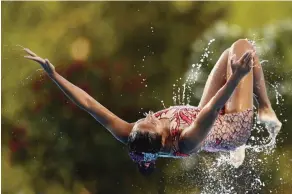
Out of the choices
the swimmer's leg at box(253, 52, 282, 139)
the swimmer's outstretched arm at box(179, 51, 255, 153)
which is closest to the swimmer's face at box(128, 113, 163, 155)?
the swimmer's outstretched arm at box(179, 51, 255, 153)

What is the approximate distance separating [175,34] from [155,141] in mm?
1676

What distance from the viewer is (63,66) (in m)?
3.80

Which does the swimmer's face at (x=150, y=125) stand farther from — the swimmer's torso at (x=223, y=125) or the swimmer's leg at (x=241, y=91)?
the swimmer's leg at (x=241, y=91)

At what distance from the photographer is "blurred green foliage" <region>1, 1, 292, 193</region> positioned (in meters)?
3.71

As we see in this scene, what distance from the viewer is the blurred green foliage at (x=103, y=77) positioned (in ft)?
12.2

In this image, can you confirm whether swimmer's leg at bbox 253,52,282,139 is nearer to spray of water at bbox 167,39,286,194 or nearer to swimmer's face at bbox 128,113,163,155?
swimmer's face at bbox 128,113,163,155

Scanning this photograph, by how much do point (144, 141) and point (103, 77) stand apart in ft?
5.63

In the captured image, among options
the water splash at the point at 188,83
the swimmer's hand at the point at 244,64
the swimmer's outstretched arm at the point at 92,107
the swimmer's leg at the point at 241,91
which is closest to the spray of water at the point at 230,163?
the water splash at the point at 188,83

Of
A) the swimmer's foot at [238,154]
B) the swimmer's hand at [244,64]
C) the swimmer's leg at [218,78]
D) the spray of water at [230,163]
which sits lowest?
the spray of water at [230,163]

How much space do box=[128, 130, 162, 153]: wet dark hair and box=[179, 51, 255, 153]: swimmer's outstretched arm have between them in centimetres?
13

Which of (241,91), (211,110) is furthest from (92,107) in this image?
(241,91)

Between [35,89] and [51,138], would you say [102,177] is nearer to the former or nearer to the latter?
[51,138]

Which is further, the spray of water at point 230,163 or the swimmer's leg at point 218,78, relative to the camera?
the spray of water at point 230,163

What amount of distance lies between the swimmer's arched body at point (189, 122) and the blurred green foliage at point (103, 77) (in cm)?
124
